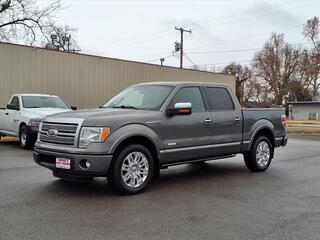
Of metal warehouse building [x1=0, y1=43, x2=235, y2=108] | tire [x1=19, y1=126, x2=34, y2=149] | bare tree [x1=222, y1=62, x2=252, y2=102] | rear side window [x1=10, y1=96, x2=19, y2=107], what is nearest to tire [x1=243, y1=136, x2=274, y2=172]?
tire [x1=19, y1=126, x2=34, y2=149]

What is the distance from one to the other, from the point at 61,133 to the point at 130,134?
3.57 feet

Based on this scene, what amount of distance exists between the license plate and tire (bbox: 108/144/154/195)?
0.64 meters

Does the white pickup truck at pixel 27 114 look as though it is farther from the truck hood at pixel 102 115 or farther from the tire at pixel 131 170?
the tire at pixel 131 170

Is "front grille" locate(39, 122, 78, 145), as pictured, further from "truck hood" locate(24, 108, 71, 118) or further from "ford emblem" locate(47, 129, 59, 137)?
"truck hood" locate(24, 108, 71, 118)

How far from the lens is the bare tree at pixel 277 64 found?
75562 millimetres

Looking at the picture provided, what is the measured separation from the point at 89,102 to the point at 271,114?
13.1m

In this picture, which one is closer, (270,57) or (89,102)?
(89,102)

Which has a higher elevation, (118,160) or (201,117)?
(201,117)

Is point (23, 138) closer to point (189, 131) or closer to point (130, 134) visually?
point (189, 131)

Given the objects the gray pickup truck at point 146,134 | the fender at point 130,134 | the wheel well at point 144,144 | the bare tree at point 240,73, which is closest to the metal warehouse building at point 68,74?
the gray pickup truck at point 146,134

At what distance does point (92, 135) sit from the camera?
665 centimetres

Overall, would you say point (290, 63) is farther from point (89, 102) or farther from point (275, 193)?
point (275, 193)

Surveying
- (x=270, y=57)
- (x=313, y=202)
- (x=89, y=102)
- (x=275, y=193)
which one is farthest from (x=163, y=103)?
(x=270, y=57)

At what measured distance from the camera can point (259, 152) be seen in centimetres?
964
